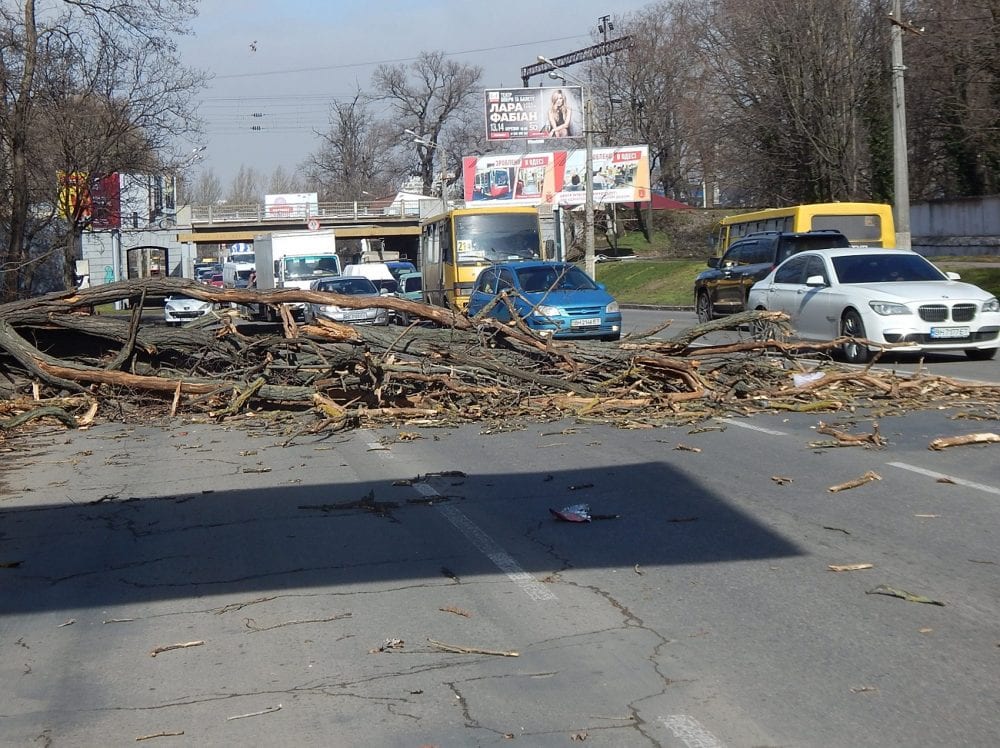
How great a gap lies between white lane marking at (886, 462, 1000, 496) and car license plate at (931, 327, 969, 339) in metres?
6.87

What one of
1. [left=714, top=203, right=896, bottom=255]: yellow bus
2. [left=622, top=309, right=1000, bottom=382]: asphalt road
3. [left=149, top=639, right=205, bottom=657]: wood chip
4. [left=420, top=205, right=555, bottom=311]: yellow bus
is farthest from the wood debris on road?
[left=420, top=205, right=555, bottom=311]: yellow bus

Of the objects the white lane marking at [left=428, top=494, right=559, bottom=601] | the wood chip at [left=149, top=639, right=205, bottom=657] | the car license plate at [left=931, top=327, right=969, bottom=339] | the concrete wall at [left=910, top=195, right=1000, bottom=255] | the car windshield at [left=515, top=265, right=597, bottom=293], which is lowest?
the wood chip at [left=149, top=639, right=205, bottom=657]

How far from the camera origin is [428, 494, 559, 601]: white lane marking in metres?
6.16

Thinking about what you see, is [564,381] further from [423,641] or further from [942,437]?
[423,641]

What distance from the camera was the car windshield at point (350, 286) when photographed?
30875 mm

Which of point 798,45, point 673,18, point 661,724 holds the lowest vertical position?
point 661,724

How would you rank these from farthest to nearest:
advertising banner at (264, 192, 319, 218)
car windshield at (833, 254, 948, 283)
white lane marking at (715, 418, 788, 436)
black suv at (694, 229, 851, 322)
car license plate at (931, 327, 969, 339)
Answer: advertising banner at (264, 192, 319, 218) < black suv at (694, 229, 851, 322) < car windshield at (833, 254, 948, 283) < car license plate at (931, 327, 969, 339) < white lane marking at (715, 418, 788, 436)

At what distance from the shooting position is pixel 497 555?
6.91 metres

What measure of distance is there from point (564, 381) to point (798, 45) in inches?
1543

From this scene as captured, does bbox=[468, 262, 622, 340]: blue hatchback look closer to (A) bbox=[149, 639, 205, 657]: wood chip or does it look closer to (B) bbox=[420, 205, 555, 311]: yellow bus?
(B) bbox=[420, 205, 555, 311]: yellow bus

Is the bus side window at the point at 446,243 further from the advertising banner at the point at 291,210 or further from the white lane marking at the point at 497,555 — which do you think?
the advertising banner at the point at 291,210

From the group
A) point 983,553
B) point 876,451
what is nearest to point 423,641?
point 983,553

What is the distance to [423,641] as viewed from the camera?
17.6 feet

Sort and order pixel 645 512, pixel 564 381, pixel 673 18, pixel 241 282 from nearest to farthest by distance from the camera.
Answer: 1. pixel 645 512
2. pixel 564 381
3. pixel 241 282
4. pixel 673 18
